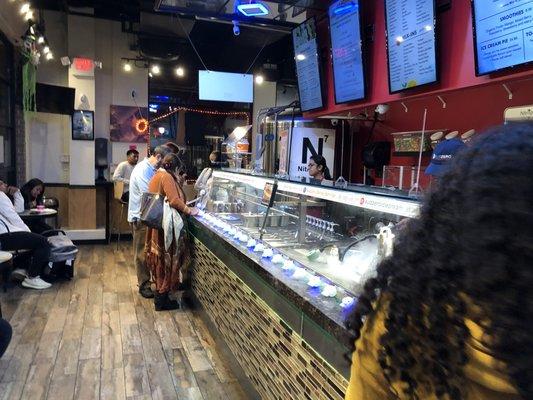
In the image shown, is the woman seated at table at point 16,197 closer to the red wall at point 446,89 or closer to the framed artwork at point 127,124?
the framed artwork at point 127,124

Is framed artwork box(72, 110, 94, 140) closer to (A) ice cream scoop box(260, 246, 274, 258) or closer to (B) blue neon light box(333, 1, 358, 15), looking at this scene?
(B) blue neon light box(333, 1, 358, 15)

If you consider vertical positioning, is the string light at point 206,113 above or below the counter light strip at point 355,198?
above

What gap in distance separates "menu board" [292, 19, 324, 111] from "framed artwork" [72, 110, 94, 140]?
437cm

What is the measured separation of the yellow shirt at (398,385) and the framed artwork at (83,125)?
26.4ft

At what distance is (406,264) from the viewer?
76 cm

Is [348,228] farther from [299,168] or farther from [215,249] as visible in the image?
[299,168]

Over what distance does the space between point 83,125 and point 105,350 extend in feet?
17.6

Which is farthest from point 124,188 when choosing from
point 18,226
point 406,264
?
point 406,264

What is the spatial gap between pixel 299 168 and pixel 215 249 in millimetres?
2312

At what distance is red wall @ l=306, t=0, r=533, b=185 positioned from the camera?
3215mm

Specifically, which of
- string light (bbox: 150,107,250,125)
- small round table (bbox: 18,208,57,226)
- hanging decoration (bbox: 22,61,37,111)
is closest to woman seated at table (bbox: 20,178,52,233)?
small round table (bbox: 18,208,57,226)

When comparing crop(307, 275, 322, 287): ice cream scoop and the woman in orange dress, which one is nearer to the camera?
crop(307, 275, 322, 287): ice cream scoop

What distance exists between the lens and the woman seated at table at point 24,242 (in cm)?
491

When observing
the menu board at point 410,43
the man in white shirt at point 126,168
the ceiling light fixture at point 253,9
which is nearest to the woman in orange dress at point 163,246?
the ceiling light fixture at point 253,9
